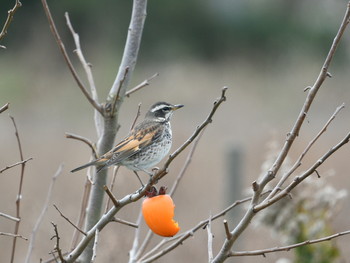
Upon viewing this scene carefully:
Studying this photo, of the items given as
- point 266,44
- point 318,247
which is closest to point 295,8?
point 266,44

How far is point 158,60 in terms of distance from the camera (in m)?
24.8

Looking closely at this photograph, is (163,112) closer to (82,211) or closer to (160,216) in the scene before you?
(82,211)

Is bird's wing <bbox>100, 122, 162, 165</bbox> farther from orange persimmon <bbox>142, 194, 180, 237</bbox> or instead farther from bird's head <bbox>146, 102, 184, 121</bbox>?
orange persimmon <bbox>142, 194, 180, 237</bbox>

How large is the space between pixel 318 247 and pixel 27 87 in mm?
17282

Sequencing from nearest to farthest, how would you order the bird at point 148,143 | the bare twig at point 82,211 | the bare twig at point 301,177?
the bare twig at point 301,177
the bare twig at point 82,211
the bird at point 148,143

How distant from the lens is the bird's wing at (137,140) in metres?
4.26

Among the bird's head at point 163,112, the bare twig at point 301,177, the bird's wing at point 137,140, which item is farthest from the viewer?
the bird's head at point 163,112

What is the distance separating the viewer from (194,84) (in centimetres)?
2109

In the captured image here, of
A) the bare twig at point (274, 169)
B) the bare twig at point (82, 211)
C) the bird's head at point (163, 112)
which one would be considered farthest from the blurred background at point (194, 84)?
the bare twig at point (274, 169)

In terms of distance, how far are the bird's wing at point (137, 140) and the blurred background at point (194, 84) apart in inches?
102

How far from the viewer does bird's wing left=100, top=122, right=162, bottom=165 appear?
426cm

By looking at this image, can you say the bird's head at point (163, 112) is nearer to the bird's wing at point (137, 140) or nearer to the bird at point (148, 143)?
the bird at point (148, 143)

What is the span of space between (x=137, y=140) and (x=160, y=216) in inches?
81.9

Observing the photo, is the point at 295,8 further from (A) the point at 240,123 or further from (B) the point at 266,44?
(A) the point at 240,123
